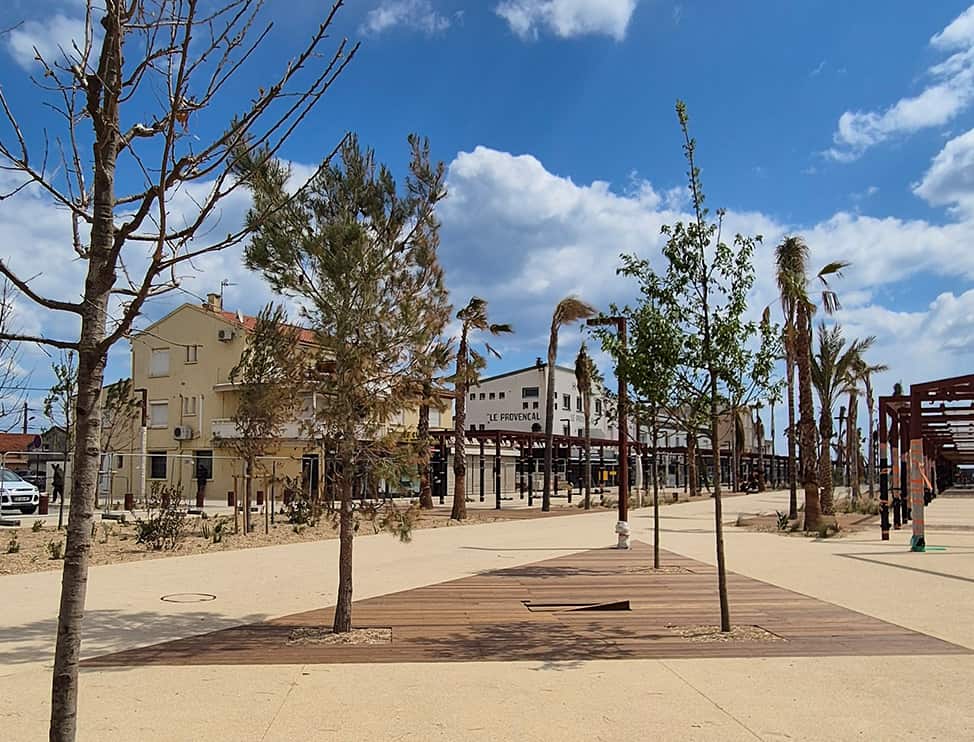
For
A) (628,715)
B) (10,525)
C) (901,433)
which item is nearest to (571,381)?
(901,433)

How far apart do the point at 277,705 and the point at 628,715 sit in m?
2.38

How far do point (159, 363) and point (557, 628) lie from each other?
132ft

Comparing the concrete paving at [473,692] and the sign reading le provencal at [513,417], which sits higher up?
the sign reading le provencal at [513,417]

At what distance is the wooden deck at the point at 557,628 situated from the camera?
25.0ft

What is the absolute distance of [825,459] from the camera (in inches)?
983

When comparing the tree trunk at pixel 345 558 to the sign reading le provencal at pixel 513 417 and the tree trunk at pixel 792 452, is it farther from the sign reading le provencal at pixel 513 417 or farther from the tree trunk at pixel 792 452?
the sign reading le provencal at pixel 513 417

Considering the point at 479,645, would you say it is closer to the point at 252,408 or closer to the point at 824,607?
the point at 824,607

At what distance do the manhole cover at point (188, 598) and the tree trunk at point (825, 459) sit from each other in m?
19.2

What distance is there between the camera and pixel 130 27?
3713mm

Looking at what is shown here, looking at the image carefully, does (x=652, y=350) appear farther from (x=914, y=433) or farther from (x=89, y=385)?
(x=914, y=433)

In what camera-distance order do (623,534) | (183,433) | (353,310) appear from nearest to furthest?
(353,310) < (623,534) < (183,433)

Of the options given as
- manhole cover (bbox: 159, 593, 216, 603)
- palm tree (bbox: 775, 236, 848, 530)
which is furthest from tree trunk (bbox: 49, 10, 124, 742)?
palm tree (bbox: 775, 236, 848, 530)

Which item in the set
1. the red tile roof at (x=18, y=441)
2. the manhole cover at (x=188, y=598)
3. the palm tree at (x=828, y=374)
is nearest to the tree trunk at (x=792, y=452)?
the palm tree at (x=828, y=374)

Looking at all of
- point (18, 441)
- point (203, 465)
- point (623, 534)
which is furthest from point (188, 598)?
point (18, 441)
